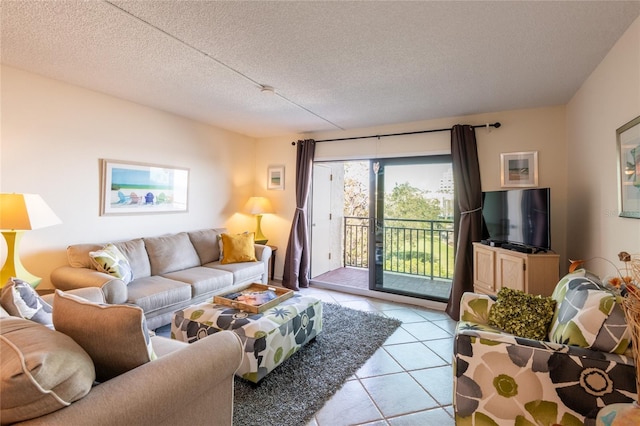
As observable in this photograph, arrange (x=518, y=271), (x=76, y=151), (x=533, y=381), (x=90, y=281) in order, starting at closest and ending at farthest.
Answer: (x=533, y=381)
(x=90, y=281)
(x=518, y=271)
(x=76, y=151)

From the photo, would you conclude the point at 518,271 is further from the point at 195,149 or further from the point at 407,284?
the point at 195,149

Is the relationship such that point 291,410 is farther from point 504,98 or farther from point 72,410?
point 504,98

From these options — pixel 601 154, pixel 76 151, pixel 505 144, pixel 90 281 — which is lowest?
pixel 90 281

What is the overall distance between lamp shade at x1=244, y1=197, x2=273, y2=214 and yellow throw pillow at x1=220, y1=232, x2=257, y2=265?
0.77 m

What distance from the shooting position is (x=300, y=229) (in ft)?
15.3

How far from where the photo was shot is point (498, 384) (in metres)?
1.47

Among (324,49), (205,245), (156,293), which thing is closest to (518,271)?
(324,49)

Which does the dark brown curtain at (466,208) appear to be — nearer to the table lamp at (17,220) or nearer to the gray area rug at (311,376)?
the gray area rug at (311,376)

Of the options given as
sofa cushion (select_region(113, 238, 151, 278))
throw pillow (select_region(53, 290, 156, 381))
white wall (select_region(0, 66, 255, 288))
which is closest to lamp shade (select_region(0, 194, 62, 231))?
white wall (select_region(0, 66, 255, 288))

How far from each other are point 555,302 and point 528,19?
5.75ft

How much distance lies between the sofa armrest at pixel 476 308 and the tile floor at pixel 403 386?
51 cm

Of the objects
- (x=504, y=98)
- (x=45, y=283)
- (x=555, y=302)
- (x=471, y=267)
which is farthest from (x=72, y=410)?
(x=504, y=98)

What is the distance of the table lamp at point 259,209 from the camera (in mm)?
4734

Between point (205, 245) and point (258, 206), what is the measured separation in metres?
1.12
